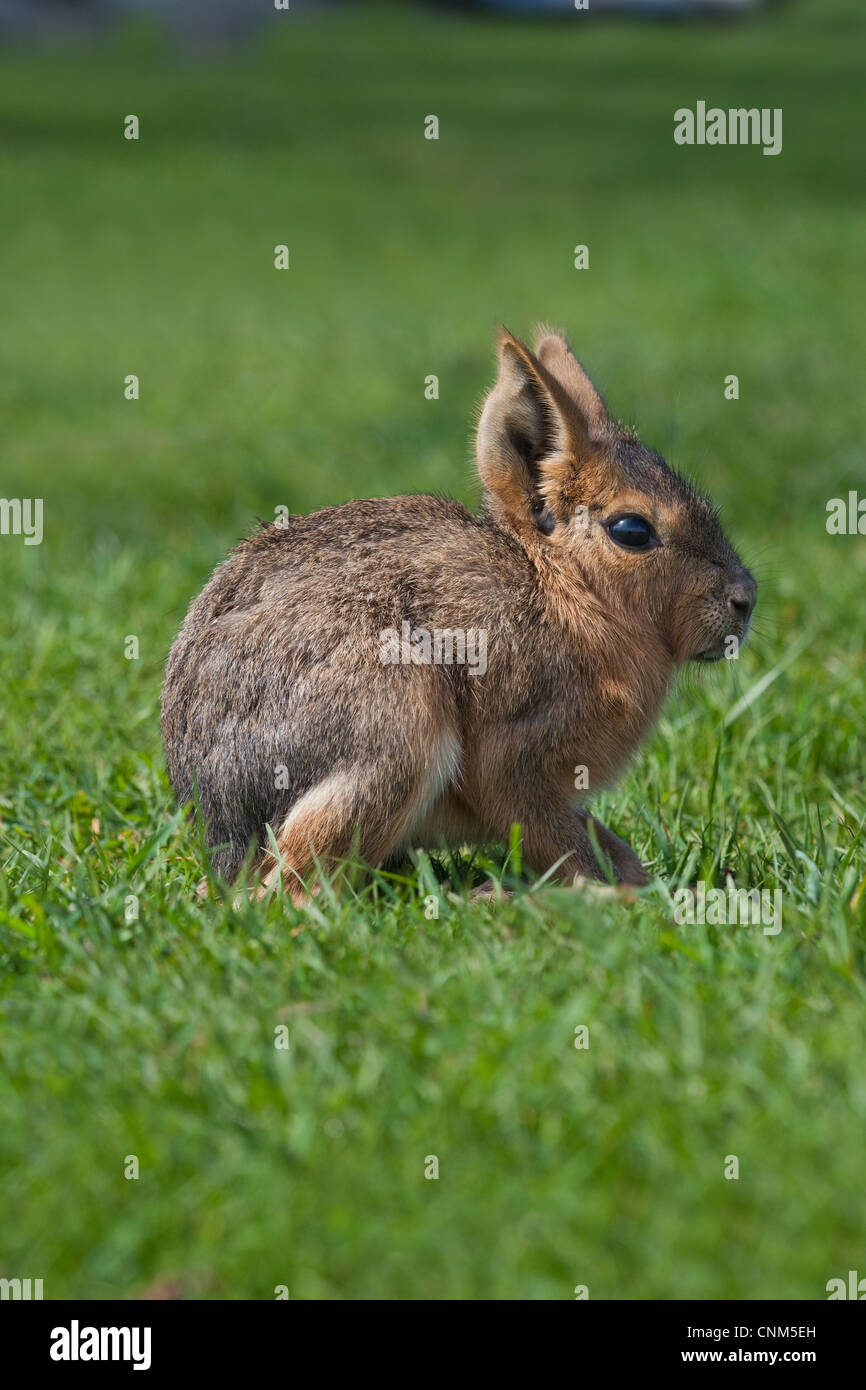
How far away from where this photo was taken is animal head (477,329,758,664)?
12.9 feet

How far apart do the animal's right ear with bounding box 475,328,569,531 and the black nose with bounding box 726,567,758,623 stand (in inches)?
19.6

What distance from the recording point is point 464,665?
3.69 metres

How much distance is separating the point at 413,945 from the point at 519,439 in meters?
1.39

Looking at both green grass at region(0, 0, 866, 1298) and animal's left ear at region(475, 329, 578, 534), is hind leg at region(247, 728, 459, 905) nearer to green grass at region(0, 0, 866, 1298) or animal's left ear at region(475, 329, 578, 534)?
green grass at region(0, 0, 866, 1298)

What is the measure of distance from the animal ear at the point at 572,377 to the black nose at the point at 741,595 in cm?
52

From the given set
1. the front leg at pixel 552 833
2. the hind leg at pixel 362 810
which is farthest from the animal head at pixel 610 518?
the hind leg at pixel 362 810

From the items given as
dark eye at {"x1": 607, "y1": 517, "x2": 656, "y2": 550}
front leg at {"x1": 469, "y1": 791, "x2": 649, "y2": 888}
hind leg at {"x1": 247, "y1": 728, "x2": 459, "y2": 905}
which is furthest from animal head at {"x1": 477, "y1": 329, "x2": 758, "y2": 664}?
hind leg at {"x1": 247, "y1": 728, "x2": 459, "y2": 905}

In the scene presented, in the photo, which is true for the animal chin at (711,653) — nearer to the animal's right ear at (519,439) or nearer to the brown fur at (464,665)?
the brown fur at (464,665)

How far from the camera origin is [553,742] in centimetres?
376

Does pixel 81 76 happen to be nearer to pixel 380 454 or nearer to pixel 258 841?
pixel 380 454

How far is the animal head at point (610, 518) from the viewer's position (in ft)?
12.9

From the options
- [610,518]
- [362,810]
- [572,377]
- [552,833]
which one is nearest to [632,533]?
[610,518]

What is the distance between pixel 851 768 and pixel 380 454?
200 inches
